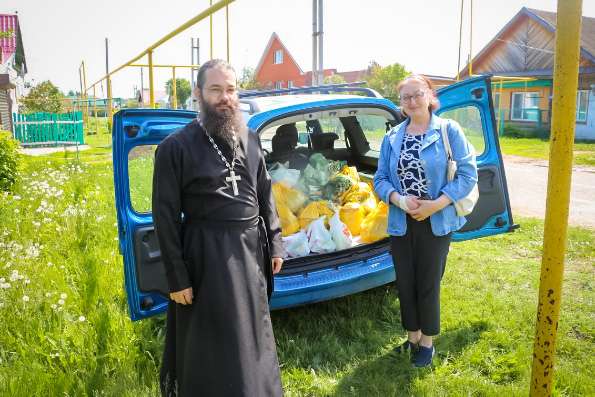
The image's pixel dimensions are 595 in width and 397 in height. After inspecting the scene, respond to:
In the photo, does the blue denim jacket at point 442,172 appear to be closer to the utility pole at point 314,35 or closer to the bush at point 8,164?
the utility pole at point 314,35

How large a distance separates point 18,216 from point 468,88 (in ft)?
17.4

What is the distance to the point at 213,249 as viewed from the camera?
2658 mm

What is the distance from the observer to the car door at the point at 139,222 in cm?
327

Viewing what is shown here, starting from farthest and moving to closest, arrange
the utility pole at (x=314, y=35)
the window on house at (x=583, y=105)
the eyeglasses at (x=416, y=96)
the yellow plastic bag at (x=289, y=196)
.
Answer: the window on house at (x=583, y=105), the utility pole at (x=314, y=35), the yellow plastic bag at (x=289, y=196), the eyeglasses at (x=416, y=96)

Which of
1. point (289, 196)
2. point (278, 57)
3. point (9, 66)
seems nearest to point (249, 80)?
point (278, 57)

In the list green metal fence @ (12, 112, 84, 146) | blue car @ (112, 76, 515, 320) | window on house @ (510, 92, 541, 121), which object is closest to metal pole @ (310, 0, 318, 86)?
blue car @ (112, 76, 515, 320)

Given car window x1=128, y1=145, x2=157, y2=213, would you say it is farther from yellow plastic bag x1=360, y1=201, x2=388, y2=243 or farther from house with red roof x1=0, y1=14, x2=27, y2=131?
house with red roof x1=0, y1=14, x2=27, y2=131

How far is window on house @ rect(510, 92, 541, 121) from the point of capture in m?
26.2

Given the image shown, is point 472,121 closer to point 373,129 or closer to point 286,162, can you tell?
point 373,129

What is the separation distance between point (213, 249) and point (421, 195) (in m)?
1.48

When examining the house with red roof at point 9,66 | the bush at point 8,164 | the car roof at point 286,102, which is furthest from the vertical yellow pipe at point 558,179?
the house with red roof at point 9,66

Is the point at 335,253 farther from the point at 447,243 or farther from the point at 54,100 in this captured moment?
the point at 54,100

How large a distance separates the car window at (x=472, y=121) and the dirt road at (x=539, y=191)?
3.29 meters

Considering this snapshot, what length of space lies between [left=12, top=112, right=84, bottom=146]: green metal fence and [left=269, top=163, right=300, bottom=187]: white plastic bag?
67.6 feet
